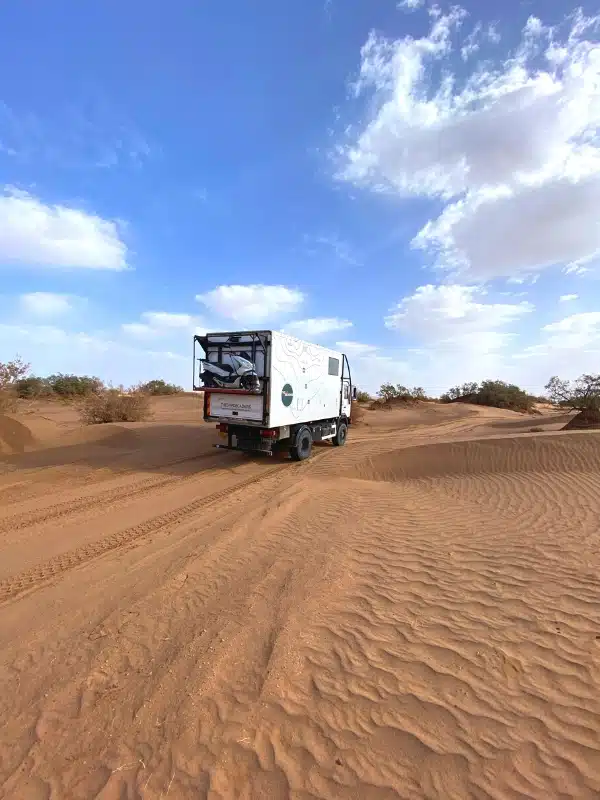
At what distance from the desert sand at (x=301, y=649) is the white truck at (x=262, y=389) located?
3232 mm

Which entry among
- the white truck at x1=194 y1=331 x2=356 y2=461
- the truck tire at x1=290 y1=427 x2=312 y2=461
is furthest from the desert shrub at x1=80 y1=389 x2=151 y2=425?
the truck tire at x1=290 y1=427 x2=312 y2=461

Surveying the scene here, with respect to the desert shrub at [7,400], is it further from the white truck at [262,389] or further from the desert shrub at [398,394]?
the desert shrub at [398,394]

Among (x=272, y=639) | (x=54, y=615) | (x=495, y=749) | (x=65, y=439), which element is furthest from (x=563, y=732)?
(x=65, y=439)

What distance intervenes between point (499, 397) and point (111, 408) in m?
32.2

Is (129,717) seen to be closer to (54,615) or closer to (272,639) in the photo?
(272,639)

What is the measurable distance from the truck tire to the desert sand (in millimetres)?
4078

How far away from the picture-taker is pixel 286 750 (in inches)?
93.8

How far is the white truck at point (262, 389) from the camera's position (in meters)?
9.94

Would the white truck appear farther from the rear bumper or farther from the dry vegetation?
the dry vegetation

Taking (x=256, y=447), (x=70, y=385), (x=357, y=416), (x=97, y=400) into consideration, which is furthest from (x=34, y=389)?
(x=256, y=447)

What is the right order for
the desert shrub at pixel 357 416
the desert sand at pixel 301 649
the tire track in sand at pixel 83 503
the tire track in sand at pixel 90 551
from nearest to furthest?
1. the desert sand at pixel 301 649
2. the tire track in sand at pixel 90 551
3. the tire track in sand at pixel 83 503
4. the desert shrub at pixel 357 416

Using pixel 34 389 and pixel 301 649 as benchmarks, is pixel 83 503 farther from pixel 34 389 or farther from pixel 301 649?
pixel 34 389

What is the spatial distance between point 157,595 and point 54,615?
2.98 feet

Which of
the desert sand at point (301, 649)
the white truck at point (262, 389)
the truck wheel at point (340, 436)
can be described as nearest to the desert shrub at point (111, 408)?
the white truck at point (262, 389)
